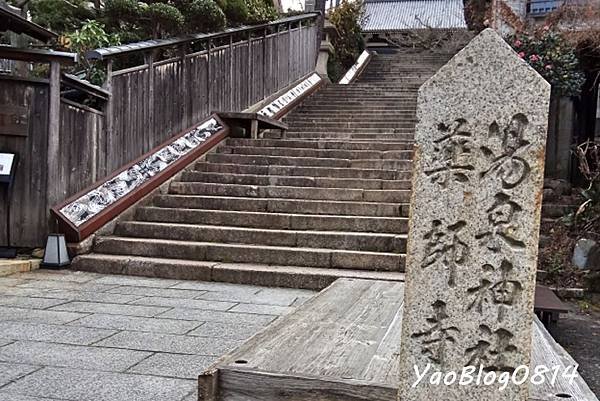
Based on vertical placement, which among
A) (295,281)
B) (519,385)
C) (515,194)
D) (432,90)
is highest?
(432,90)

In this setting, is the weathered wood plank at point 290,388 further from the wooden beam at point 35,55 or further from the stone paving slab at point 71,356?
the wooden beam at point 35,55

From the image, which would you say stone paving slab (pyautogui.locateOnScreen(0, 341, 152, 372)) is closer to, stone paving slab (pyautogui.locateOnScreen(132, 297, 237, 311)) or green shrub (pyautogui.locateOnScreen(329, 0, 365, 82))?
stone paving slab (pyautogui.locateOnScreen(132, 297, 237, 311))

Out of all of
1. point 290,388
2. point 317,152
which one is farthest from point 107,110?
point 290,388

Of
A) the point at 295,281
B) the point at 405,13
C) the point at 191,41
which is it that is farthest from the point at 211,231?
the point at 405,13

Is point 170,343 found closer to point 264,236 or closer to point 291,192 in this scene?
point 264,236

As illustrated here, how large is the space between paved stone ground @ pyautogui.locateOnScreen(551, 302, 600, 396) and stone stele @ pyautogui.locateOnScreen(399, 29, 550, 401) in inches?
100

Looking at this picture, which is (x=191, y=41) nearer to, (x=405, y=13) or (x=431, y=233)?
(x=431, y=233)

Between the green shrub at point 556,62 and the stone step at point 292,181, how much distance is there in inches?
99.9

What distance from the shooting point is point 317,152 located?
9555 millimetres

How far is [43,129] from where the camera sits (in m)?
6.58

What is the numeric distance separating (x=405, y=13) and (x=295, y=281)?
1176 inches

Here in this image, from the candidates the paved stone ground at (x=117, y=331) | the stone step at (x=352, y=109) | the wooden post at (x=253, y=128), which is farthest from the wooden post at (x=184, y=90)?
the stone step at (x=352, y=109)

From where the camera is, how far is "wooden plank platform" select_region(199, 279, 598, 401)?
2248 mm

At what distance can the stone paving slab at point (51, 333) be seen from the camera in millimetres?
4156
